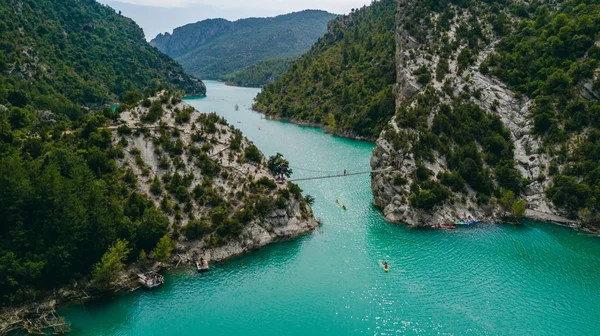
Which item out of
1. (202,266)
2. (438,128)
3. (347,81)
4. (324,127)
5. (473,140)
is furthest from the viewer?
(347,81)

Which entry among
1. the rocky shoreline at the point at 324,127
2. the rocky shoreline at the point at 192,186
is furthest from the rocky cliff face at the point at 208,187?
the rocky shoreline at the point at 324,127

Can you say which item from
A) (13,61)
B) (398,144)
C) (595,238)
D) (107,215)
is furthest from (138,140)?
(13,61)

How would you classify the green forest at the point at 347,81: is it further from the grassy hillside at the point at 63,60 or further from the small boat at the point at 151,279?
the small boat at the point at 151,279

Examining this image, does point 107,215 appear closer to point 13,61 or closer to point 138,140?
point 138,140

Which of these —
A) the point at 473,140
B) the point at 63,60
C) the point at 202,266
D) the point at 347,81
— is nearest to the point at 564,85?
the point at 473,140

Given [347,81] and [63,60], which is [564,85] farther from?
[63,60]
